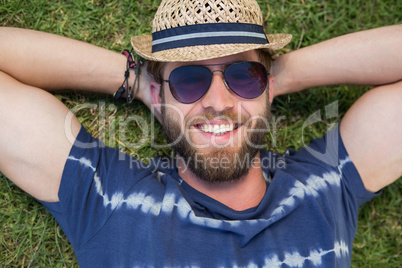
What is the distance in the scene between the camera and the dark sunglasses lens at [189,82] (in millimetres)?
2439

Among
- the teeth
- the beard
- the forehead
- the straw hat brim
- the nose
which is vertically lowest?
the beard

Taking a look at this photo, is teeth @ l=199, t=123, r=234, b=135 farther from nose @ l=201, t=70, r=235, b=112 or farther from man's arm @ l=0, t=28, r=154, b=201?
man's arm @ l=0, t=28, r=154, b=201

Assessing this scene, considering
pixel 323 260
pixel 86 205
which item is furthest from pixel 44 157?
pixel 323 260

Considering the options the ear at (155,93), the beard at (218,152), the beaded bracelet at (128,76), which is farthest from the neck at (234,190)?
the beaded bracelet at (128,76)

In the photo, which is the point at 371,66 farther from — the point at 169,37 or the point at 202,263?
the point at 202,263

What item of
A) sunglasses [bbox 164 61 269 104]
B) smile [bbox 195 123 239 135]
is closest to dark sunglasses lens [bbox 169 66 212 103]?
sunglasses [bbox 164 61 269 104]

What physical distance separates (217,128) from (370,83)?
124 cm

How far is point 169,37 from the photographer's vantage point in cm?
245

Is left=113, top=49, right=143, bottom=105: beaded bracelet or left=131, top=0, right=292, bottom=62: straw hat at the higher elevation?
left=131, top=0, right=292, bottom=62: straw hat

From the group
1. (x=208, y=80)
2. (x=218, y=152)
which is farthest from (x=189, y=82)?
(x=218, y=152)

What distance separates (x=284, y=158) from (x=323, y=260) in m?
0.83

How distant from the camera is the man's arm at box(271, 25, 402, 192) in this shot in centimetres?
265

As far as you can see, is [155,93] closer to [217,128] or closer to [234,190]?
[217,128]

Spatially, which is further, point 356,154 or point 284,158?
point 284,158
